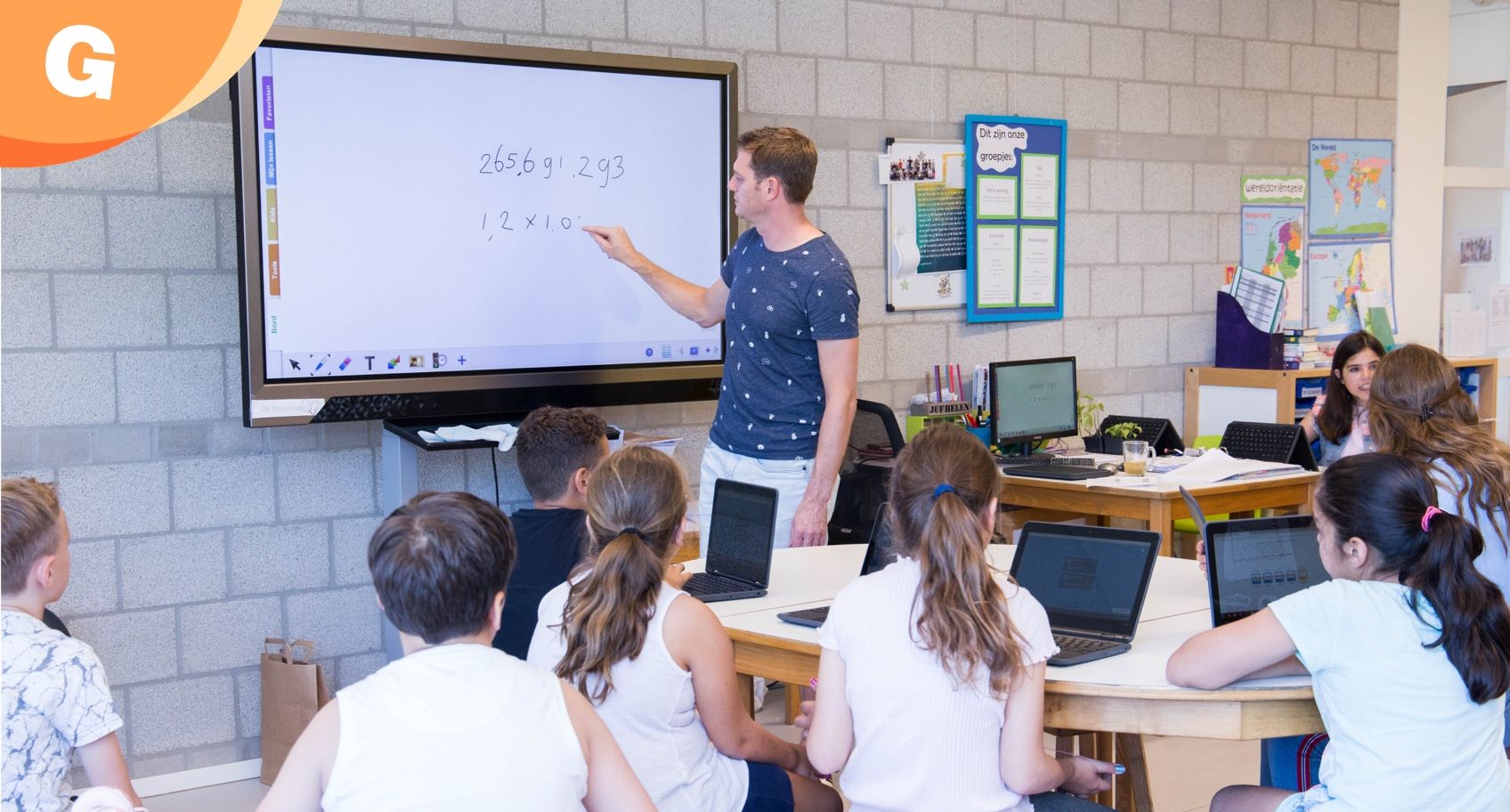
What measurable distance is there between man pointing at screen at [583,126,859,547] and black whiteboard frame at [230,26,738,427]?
2.19 ft

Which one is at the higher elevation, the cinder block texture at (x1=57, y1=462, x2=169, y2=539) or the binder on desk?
the binder on desk

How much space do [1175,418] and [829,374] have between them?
2.99 meters

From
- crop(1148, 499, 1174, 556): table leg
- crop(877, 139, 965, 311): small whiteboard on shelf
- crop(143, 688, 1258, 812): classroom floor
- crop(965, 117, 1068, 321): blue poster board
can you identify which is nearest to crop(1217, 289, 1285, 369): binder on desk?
crop(965, 117, 1068, 321): blue poster board

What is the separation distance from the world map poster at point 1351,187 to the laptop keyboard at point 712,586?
13.9 feet

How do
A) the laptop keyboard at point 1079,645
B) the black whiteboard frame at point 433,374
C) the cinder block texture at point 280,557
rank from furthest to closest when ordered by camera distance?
the cinder block texture at point 280,557
the black whiteboard frame at point 433,374
the laptop keyboard at point 1079,645

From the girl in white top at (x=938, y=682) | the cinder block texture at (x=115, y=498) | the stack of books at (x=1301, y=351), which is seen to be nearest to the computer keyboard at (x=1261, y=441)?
the stack of books at (x=1301, y=351)

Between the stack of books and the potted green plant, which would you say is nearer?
the potted green plant

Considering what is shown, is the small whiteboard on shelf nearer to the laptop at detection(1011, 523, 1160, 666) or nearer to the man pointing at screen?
the man pointing at screen

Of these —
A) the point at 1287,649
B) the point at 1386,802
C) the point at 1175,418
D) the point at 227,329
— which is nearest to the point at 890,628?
the point at 1287,649

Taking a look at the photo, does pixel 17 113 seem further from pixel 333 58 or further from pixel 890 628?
pixel 890 628

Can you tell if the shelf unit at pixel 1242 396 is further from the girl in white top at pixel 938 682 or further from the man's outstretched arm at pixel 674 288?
the girl in white top at pixel 938 682

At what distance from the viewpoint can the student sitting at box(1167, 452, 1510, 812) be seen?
190 centimetres

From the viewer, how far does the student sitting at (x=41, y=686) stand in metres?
1.83

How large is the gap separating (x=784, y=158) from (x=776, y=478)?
749 mm
